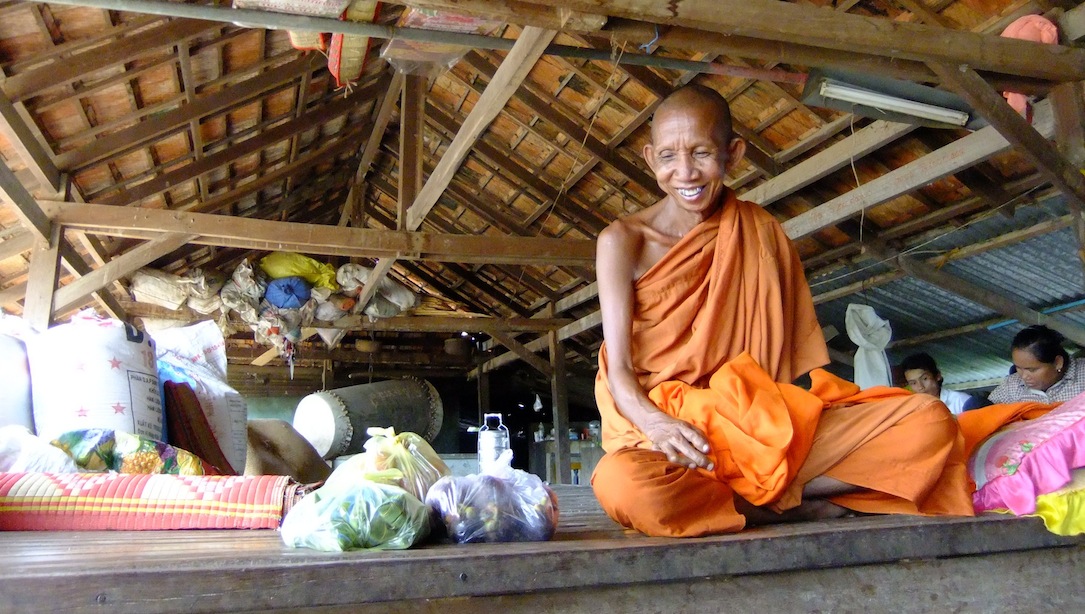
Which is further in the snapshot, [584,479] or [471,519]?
[584,479]

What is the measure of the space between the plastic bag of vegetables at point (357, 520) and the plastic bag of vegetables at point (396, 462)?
20cm

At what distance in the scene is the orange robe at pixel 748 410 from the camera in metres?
1.83

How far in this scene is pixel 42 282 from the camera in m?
4.62

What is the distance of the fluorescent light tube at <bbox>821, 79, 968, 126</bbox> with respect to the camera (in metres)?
3.35

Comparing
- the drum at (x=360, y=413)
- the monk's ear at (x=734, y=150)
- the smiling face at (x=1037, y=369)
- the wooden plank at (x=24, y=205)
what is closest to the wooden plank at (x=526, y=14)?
the monk's ear at (x=734, y=150)

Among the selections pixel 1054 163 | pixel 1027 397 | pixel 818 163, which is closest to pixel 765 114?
pixel 818 163

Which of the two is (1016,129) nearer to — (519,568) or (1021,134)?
(1021,134)

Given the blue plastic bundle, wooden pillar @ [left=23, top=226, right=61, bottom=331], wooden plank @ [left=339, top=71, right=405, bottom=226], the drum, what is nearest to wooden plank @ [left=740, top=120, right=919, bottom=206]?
wooden plank @ [left=339, top=71, right=405, bottom=226]

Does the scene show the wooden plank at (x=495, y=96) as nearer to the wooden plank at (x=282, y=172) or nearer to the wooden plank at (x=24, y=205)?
the wooden plank at (x=24, y=205)

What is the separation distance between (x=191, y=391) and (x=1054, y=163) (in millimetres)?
3900

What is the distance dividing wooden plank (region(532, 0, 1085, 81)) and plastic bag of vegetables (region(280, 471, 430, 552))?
1580 millimetres

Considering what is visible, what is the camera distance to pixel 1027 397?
14.9 ft

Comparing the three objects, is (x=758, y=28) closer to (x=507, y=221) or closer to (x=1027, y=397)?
(x=1027, y=397)

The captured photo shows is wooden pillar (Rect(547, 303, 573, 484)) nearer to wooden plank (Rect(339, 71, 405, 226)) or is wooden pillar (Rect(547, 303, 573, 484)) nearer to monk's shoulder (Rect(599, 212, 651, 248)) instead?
wooden plank (Rect(339, 71, 405, 226))
